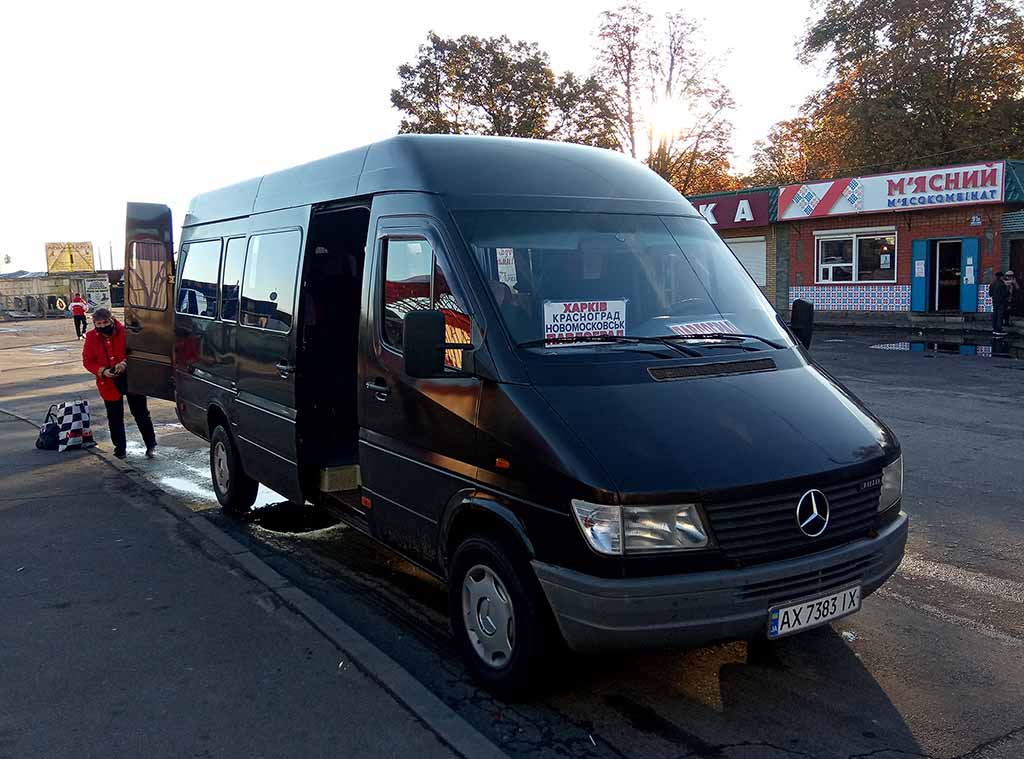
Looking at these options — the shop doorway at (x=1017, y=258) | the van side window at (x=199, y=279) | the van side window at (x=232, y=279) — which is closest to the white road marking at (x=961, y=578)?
the van side window at (x=232, y=279)

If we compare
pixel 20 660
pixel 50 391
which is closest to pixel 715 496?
pixel 20 660

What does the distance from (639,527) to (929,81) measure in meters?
39.4

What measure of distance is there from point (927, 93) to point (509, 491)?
128ft

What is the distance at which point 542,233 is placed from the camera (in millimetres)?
4684

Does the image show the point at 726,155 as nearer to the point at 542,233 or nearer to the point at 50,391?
the point at 50,391

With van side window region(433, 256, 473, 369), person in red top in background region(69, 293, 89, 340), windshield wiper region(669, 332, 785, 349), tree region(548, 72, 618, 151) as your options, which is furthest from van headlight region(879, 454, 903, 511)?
tree region(548, 72, 618, 151)

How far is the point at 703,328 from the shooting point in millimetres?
4633

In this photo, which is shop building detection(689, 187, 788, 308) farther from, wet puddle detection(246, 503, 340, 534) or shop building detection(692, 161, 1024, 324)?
wet puddle detection(246, 503, 340, 534)

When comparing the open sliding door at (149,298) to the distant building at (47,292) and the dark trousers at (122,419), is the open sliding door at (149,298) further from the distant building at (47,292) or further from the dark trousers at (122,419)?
the distant building at (47,292)

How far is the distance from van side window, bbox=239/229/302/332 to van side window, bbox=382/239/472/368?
136 cm

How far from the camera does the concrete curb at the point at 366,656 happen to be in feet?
12.4

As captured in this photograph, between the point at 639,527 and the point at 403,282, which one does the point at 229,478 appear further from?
the point at 639,527

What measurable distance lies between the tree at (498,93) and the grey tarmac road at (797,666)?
3982 centimetres

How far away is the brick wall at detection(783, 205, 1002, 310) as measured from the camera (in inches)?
1071
